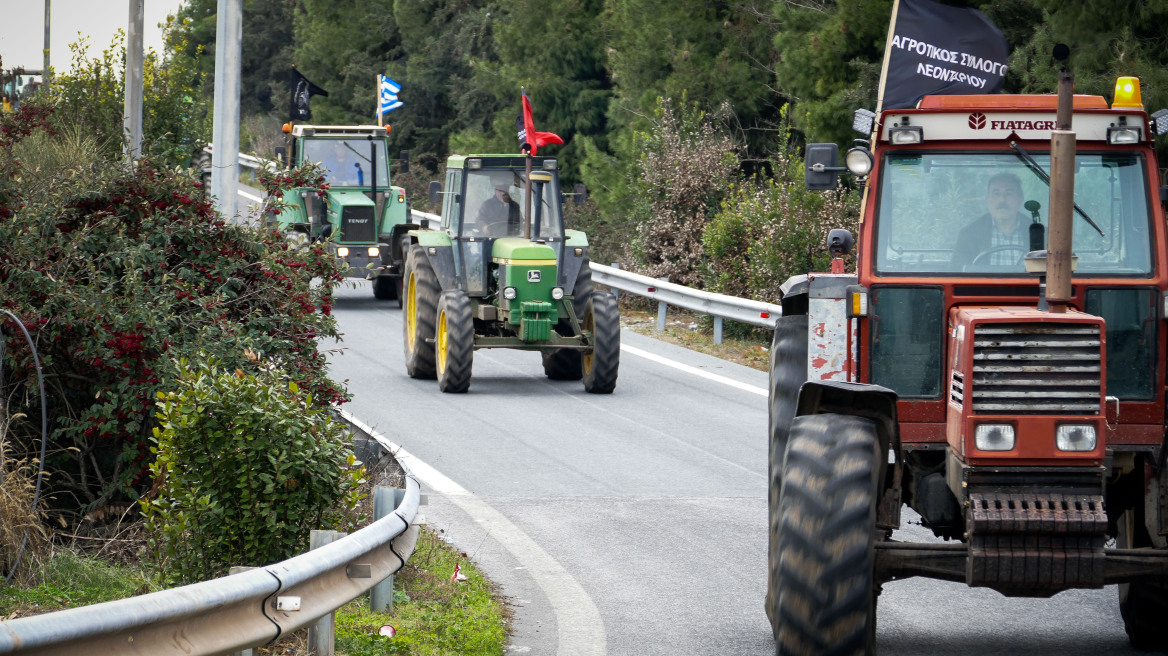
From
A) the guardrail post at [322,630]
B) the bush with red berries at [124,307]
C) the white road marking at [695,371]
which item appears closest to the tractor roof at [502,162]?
the white road marking at [695,371]

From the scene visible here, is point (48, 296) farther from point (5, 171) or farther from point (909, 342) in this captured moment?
point (909, 342)

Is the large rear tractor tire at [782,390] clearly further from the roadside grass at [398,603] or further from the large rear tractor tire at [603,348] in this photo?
the large rear tractor tire at [603,348]

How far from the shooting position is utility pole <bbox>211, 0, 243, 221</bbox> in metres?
13.5

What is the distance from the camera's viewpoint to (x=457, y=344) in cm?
1481

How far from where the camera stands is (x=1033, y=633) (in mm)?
7262

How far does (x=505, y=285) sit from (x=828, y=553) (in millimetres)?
10229

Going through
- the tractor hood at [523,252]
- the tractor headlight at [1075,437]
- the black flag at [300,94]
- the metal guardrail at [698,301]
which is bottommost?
the metal guardrail at [698,301]

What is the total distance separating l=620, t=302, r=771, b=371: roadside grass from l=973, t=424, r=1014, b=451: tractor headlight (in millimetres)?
11049

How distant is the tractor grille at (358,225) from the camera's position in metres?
23.1

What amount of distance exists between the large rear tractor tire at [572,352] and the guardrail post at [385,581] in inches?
348

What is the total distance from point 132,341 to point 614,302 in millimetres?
7406

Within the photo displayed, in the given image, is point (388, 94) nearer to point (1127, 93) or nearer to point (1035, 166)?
point (1127, 93)

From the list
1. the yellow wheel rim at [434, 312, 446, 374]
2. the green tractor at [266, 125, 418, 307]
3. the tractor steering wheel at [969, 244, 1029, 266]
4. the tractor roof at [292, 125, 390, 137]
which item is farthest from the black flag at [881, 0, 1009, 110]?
the tractor roof at [292, 125, 390, 137]

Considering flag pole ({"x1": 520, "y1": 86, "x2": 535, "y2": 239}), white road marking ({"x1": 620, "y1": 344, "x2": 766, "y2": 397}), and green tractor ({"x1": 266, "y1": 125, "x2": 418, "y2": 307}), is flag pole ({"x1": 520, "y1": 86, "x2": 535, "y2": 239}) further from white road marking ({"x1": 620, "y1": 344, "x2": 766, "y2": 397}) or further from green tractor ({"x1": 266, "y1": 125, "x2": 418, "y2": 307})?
green tractor ({"x1": 266, "y1": 125, "x2": 418, "y2": 307})
